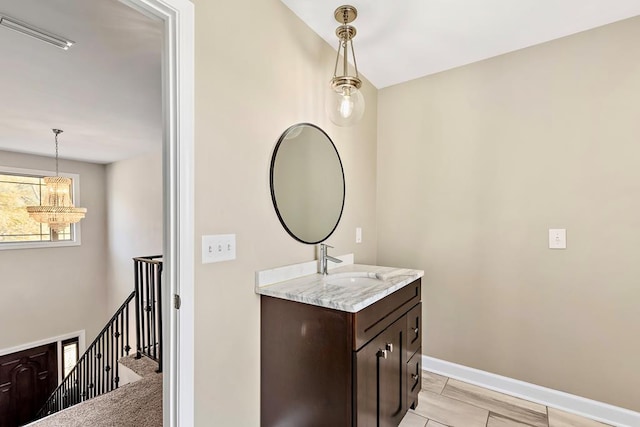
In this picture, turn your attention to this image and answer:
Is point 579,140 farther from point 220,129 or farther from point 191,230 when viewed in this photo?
point 191,230

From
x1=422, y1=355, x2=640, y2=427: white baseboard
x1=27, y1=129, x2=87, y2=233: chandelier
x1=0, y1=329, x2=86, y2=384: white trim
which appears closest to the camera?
x1=422, y1=355, x2=640, y2=427: white baseboard

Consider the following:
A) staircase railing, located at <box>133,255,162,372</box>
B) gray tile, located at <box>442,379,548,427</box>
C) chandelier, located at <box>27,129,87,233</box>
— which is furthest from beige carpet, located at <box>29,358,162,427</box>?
chandelier, located at <box>27,129,87,233</box>

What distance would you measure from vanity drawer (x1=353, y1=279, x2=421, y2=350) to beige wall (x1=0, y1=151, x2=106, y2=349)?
19.2 feet

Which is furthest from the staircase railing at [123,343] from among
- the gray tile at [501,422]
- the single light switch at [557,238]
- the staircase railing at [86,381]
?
the single light switch at [557,238]

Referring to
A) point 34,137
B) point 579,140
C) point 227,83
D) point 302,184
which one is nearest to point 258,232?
point 302,184

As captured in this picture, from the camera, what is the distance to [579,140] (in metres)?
1.88

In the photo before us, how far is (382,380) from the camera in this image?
4.74 feet

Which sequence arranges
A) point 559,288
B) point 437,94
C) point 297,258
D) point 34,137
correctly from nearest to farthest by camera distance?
point 297,258 → point 559,288 → point 437,94 → point 34,137

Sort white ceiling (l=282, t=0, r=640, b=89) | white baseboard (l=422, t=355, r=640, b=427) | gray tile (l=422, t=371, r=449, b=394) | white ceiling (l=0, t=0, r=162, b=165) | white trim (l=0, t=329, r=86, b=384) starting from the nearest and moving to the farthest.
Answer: white ceiling (l=0, t=0, r=162, b=165), white ceiling (l=282, t=0, r=640, b=89), white baseboard (l=422, t=355, r=640, b=427), gray tile (l=422, t=371, r=449, b=394), white trim (l=0, t=329, r=86, b=384)

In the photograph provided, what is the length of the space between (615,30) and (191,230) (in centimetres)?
266

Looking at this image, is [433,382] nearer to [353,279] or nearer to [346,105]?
[353,279]

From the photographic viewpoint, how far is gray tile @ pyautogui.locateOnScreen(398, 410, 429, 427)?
1.78m

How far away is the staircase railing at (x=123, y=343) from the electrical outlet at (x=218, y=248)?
73.6 inches

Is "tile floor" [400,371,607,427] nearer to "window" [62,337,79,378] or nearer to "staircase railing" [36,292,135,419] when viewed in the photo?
"staircase railing" [36,292,135,419]
